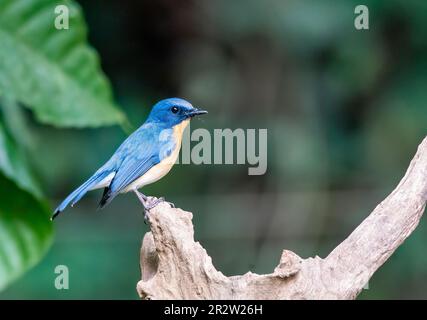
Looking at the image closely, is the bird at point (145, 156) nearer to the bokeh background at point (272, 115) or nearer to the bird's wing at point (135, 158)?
the bird's wing at point (135, 158)

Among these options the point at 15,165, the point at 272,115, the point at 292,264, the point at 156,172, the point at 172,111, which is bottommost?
the point at 292,264

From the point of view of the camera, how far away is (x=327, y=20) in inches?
225

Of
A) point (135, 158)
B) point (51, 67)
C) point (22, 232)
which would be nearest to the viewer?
point (22, 232)

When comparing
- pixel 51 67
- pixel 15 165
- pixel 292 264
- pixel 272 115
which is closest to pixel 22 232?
pixel 15 165

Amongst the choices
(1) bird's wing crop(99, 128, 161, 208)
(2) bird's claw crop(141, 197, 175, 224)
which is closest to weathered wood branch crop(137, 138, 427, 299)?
(2) bird's claw crop(141, 197, 175, 224)

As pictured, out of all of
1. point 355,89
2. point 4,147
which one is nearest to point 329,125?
point 355,89

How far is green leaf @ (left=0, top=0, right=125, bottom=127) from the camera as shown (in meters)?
2.05

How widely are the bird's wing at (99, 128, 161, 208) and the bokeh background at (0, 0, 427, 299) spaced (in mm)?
2068

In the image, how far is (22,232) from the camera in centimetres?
196

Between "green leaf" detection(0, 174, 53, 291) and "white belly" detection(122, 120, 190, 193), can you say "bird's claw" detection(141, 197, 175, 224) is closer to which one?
"white belly" detection(122, 120, 190, 193)

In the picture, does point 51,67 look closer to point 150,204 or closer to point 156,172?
point 150,204

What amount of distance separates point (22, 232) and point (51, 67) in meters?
0.47

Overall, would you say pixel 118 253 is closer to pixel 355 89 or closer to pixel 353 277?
pixel 355 89
